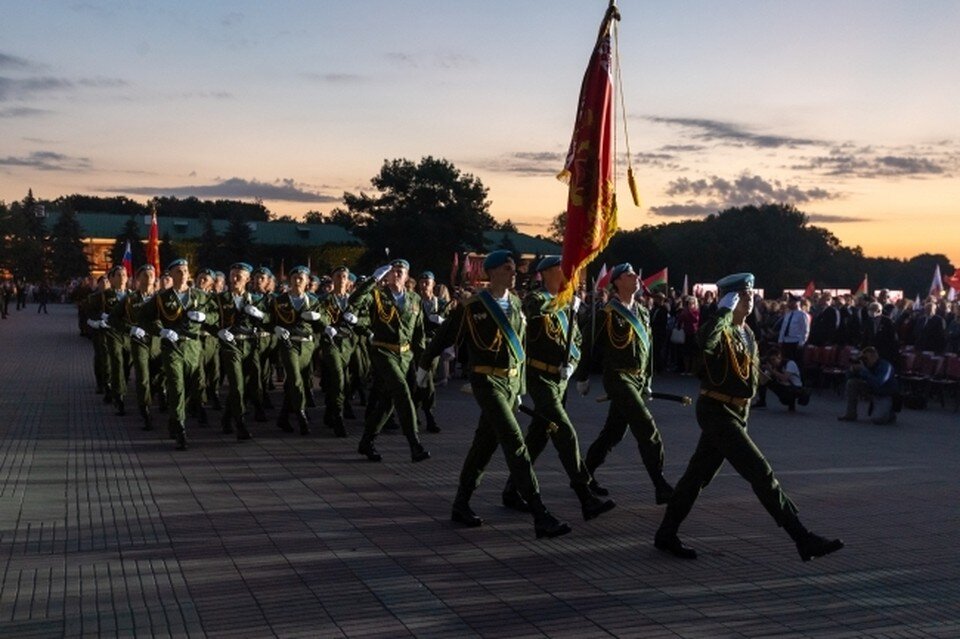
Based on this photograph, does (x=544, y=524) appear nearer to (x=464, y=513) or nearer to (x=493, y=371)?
(x=464, y=513)

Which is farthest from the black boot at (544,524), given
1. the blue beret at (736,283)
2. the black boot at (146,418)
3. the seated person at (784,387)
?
the seated person at (784,387)

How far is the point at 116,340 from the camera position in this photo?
17.2 meters

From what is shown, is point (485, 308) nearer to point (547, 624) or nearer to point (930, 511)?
point (547, 624)

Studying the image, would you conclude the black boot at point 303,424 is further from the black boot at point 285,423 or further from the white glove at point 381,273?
the white glove at point 381,273

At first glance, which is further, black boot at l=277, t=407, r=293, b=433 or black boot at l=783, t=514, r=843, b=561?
black boot at l=277, t=407, r=293, b=433

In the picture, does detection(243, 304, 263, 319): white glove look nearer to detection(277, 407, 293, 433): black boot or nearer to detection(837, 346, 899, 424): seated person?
detection(277, 407, 293, 433): black boot

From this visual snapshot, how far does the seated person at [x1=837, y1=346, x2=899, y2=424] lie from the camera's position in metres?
16.2

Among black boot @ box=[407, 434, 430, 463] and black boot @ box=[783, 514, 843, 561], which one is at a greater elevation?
black boot @ box=[783, 514, 843, 561]

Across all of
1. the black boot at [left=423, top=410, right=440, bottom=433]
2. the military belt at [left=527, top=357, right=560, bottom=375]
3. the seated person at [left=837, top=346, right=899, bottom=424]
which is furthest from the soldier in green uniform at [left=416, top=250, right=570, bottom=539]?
the seated person at [left=837, top=346, right=899, bottom=424]

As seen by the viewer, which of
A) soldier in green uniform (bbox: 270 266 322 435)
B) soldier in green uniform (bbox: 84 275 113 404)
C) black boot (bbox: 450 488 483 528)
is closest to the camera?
black boot (bbox: 450 488 483 528)

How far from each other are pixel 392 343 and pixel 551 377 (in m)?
3.20

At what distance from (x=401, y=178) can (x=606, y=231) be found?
77617 millimetres

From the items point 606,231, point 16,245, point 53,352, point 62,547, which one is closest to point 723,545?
point 606,231

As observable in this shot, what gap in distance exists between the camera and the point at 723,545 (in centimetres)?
799
